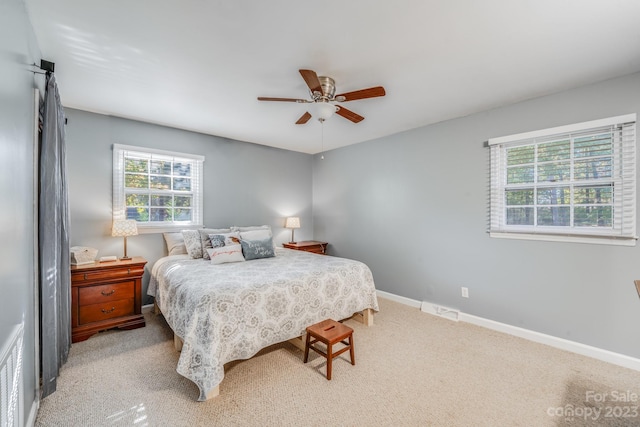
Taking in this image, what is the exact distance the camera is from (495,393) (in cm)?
192

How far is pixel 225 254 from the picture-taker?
3.10 meters

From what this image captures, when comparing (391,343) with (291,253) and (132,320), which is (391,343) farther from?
(132,320)

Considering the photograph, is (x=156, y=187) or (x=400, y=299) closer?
(x=156, y=187)

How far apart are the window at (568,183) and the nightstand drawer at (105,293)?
408cm

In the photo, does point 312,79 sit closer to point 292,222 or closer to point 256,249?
point 256,249

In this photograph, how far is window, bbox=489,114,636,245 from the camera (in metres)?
2.30

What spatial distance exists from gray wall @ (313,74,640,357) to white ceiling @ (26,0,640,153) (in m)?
0.29

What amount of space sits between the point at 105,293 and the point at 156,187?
4.72 feet

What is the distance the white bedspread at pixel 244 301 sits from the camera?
190cm

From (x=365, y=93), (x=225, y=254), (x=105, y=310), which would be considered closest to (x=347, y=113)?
(x=365, y=93)

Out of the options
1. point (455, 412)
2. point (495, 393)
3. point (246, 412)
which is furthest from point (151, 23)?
point (495, 393)

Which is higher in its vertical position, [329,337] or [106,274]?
[106,274]

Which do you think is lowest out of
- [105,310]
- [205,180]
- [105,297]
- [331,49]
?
[105,310]

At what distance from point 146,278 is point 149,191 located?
3.73 ft
